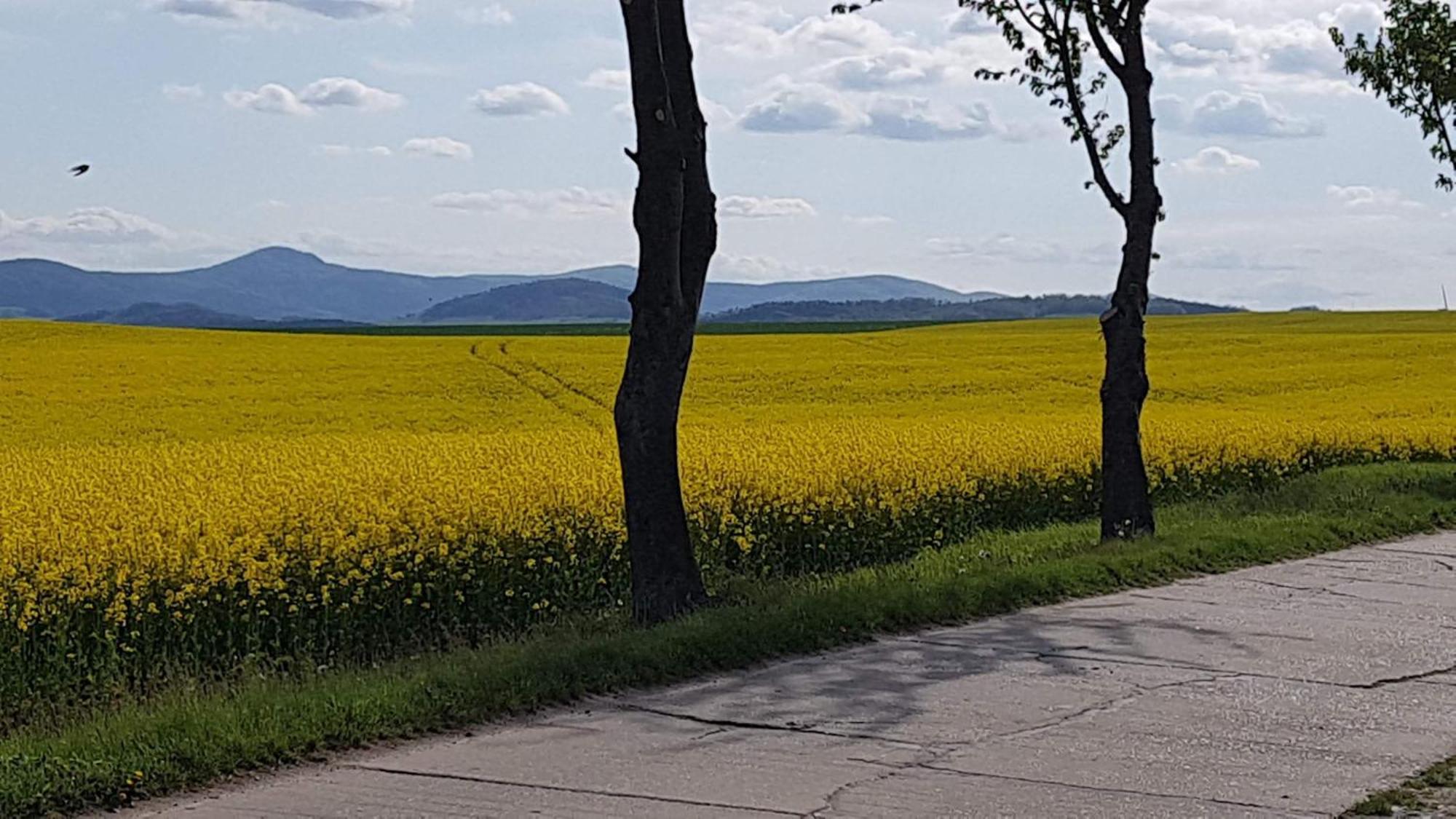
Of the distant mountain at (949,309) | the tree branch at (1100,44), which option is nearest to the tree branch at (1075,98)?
the tree branch at (1100,44)

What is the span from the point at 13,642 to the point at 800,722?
4985 mm

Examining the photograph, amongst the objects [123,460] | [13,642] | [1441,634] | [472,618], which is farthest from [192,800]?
[123,460]

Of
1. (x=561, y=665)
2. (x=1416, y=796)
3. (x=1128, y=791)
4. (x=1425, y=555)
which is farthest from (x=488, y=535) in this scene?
(x=1425, y=555)

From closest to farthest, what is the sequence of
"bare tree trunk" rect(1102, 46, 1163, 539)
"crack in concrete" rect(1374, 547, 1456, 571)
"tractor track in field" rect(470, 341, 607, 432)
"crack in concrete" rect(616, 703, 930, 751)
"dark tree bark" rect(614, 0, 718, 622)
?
1. "crack in concrete" rect(616, 703, 930, 751)
2. "dark tree bark" rect(614, 0, 718, 622)
3. "crack in concrete" rect(1374, 547, 1456, 571)
4. "bare tree trunk" rect(1102, 46, 1163, 539)
5. "tractor track in field" rect(470, 341, 607, 432)

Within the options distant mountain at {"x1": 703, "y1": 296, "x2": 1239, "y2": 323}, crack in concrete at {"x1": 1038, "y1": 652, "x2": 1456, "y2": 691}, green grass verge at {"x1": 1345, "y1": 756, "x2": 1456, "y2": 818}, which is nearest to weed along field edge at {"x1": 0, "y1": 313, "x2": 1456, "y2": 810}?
crack in concrete at {"x1": 1038, "y1": 652, "x2": 1456, "y2": 691}

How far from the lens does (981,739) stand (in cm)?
771

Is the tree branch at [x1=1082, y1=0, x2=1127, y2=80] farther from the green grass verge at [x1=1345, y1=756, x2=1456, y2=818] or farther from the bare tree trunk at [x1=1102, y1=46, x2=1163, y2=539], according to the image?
the green grass verge at [x1=1345, y1=756, x2=1456, y2=818]

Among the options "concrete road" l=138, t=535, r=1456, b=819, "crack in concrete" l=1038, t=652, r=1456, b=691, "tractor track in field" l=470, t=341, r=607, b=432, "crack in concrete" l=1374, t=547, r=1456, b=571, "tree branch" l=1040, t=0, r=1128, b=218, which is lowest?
"crack in concrete" l=1374, t=547, r=1456, b=571

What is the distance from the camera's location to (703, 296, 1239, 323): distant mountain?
15125 cm

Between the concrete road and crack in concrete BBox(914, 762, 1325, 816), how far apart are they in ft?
0.04

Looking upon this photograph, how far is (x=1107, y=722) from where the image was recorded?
809 cm

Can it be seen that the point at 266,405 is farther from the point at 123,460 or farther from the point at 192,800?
the point at 192,800

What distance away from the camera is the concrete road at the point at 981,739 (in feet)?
21.6

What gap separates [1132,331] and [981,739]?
29.4 feet
